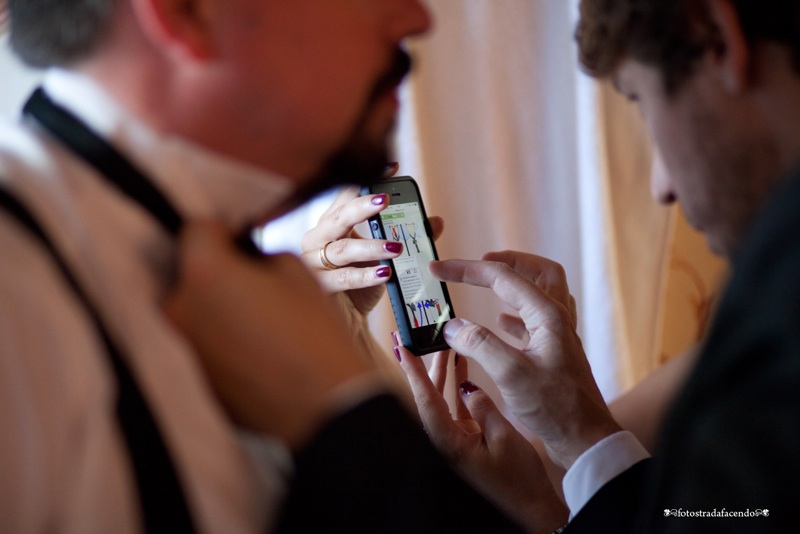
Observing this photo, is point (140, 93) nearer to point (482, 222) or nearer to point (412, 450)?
point (412, 450)

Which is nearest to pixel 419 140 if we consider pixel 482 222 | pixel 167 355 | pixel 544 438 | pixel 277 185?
pixel 482 222

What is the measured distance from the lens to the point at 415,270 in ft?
3.14

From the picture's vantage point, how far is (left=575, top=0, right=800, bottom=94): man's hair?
56cm

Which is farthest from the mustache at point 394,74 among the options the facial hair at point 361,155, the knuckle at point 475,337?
the knuckle at point 475,337

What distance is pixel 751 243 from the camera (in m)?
0.49

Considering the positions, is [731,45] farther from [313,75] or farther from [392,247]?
[392,247]

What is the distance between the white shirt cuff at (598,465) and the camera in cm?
74

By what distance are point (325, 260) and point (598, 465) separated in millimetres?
451

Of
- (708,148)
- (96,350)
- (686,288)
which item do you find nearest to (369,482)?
(96,350)

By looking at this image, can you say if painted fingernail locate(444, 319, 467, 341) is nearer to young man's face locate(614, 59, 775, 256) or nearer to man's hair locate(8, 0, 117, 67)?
young man's face locate(614, 59, 775, 256)

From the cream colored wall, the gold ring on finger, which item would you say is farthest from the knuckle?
the cream colored wall

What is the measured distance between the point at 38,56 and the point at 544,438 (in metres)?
0.61

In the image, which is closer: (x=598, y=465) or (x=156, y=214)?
(x=156, y=214)

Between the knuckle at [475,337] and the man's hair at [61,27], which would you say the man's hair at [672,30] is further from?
the man's hair at [61,27]
